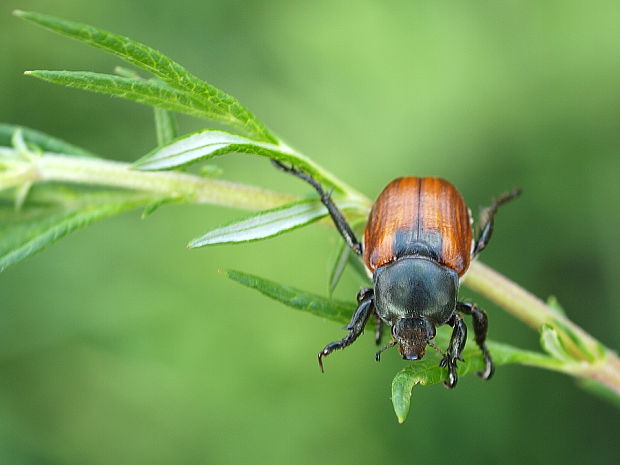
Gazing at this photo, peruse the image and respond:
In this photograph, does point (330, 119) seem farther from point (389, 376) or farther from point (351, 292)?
point (389, 376)

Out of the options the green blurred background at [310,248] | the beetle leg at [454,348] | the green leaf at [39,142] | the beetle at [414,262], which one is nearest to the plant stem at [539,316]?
the beetle at [414,262]

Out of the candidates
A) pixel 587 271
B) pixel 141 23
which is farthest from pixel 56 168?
pixel 587 271

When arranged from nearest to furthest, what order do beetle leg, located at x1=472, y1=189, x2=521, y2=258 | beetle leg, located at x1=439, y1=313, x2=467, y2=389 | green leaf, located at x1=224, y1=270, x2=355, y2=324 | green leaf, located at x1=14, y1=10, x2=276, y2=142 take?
green leaf, located at x1=14, y1=10, x2=276, y2=142 → green leaf, located at x1=224, y1=270, x2=355, y2=324 → beetle leg, located at x1=439, y1=313, x2=467, y2=389 → beetle leg, located at x1=472, y1=189, x2=521, y2=258

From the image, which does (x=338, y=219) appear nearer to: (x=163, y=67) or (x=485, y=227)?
(x=485, y=227)

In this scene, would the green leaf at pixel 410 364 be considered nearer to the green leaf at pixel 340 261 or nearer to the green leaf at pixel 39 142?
the green leaf at pixel 340 261

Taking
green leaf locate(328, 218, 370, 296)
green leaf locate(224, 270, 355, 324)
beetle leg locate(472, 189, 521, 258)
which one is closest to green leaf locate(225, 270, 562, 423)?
green leaf locate(224, 270, 355, 324)

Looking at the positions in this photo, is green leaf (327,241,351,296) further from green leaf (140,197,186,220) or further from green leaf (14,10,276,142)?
green leaf (140,197,186,220)

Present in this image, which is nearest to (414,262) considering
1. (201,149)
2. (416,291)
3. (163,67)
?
(416,291)
